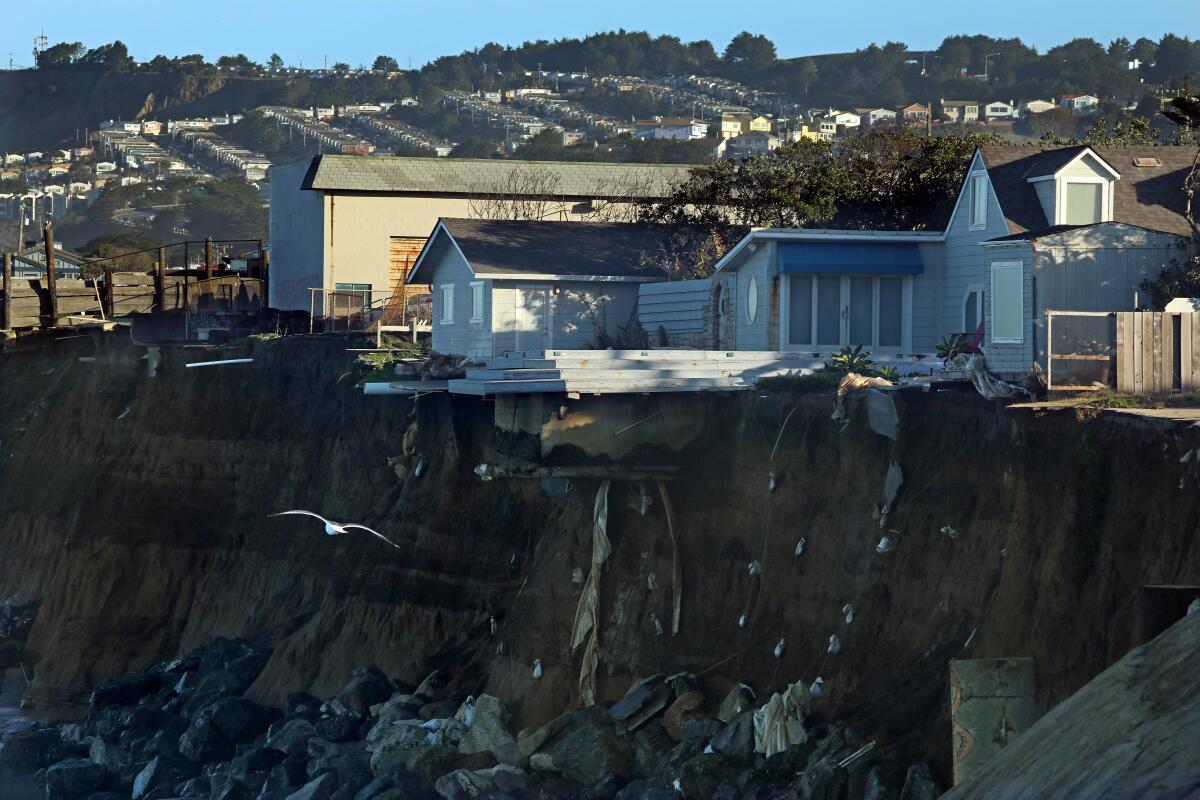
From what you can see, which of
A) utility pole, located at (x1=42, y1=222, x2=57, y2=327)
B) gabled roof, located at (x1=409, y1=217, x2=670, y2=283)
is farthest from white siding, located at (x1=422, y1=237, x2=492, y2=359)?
utility pole, located at (x1=42, y1=222, x2=57, y2=327)

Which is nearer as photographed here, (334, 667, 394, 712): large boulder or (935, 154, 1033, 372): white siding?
(334, 667, 394, 712): large boulder

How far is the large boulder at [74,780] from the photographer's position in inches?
1240

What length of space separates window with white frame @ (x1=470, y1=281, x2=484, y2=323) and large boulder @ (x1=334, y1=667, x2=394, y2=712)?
8.77 m

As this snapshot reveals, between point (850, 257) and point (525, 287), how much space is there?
7.09 meters

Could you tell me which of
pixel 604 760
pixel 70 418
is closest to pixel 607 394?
pixel 604 760

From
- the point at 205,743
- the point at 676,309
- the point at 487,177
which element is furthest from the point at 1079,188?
the point at 487,177

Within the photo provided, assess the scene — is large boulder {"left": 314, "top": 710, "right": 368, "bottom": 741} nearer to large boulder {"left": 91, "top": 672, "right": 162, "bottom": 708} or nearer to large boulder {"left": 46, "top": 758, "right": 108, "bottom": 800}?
large boulder {"left": 46, "top": 758, "right": 108, "bottom": 800}

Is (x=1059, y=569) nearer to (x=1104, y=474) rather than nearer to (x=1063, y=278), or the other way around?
(x=1104, y=474)

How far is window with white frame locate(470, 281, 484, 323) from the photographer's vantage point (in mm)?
37062

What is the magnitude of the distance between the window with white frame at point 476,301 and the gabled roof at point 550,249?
1.58ft

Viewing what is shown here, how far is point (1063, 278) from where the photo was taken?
26.4 meters

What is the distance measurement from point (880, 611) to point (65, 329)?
3621 cm

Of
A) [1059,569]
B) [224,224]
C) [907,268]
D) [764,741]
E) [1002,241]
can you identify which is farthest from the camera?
[224,224]

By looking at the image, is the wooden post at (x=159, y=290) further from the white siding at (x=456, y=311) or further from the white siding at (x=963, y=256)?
the white siding at (x=963, y=256)
